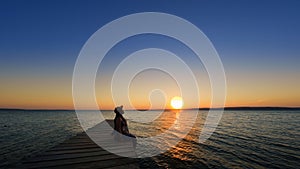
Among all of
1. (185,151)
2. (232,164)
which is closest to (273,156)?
(232,164)

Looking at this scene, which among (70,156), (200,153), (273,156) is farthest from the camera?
(200,153)

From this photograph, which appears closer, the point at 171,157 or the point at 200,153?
the point at 171,157

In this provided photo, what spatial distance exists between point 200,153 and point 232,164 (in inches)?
143

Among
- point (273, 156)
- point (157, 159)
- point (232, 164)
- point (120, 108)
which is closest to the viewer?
point (120, 108)

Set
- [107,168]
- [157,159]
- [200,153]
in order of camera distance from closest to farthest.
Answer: [107,168] < [157,159] < [200,153]

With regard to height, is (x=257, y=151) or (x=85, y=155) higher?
(x=85, y=155)

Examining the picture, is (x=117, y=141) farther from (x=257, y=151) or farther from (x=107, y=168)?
(x=257, y=151)

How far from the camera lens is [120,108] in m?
12.2

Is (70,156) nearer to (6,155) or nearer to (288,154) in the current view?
(6,155)

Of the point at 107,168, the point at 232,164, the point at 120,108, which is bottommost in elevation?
the point at 232,164

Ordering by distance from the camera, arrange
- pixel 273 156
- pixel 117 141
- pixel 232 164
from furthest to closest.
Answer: pixel 273 156, pixel 232 164, pixel 117 141

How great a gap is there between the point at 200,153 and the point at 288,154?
7.54 metres


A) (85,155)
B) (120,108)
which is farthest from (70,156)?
(120,108)

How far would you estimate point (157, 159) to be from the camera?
49.7 ft
